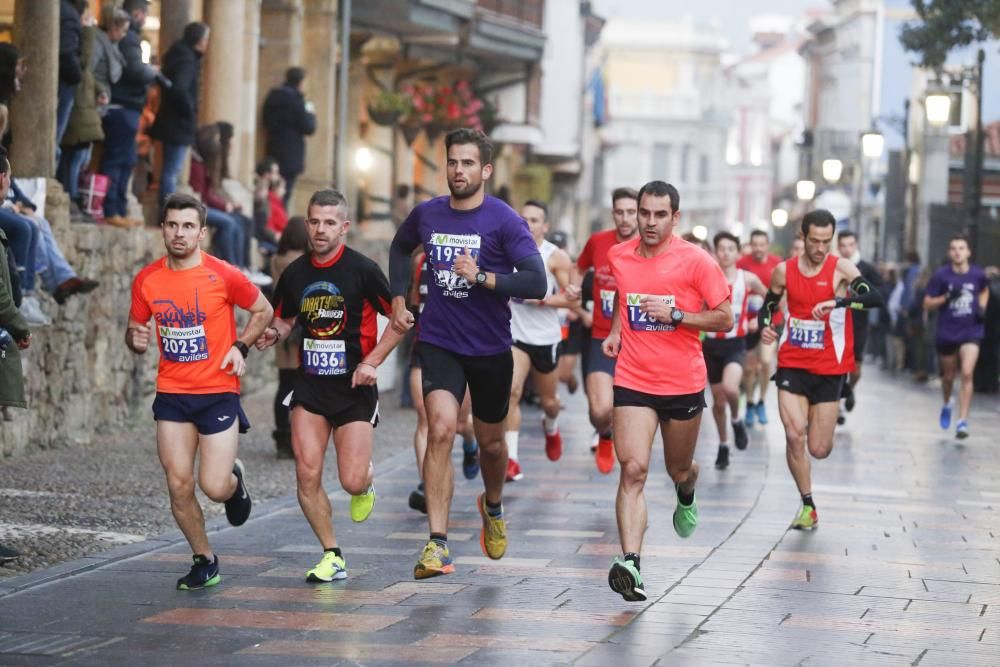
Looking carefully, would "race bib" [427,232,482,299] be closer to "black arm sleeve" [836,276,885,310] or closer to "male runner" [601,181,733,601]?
"male runner" [601,181,733,601]

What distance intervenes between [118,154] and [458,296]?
7.56 m

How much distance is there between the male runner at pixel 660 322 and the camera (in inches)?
364

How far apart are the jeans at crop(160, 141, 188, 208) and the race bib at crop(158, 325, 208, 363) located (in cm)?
871

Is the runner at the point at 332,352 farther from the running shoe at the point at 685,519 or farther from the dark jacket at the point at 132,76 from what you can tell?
the dark jacket at the point at 132,76

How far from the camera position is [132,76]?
15922mm

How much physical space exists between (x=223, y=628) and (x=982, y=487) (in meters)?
7.77

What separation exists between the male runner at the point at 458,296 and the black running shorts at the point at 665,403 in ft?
1.83

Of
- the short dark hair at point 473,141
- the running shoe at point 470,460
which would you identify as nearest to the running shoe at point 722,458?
the running shoe at point 470,460

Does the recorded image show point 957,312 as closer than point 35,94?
No

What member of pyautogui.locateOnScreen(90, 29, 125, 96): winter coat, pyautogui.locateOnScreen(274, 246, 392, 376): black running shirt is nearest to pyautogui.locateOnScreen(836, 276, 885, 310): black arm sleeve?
pyautogui.locateOnScreen(274, 246, 392, 376): black running shirt

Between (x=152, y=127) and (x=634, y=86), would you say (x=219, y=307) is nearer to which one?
(x=152, y=127)

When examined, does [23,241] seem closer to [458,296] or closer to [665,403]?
[458,296]

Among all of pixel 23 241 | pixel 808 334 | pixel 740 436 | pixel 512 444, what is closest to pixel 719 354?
pixel 740 436

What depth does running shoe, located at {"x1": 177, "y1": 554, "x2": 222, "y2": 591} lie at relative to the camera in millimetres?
8859
